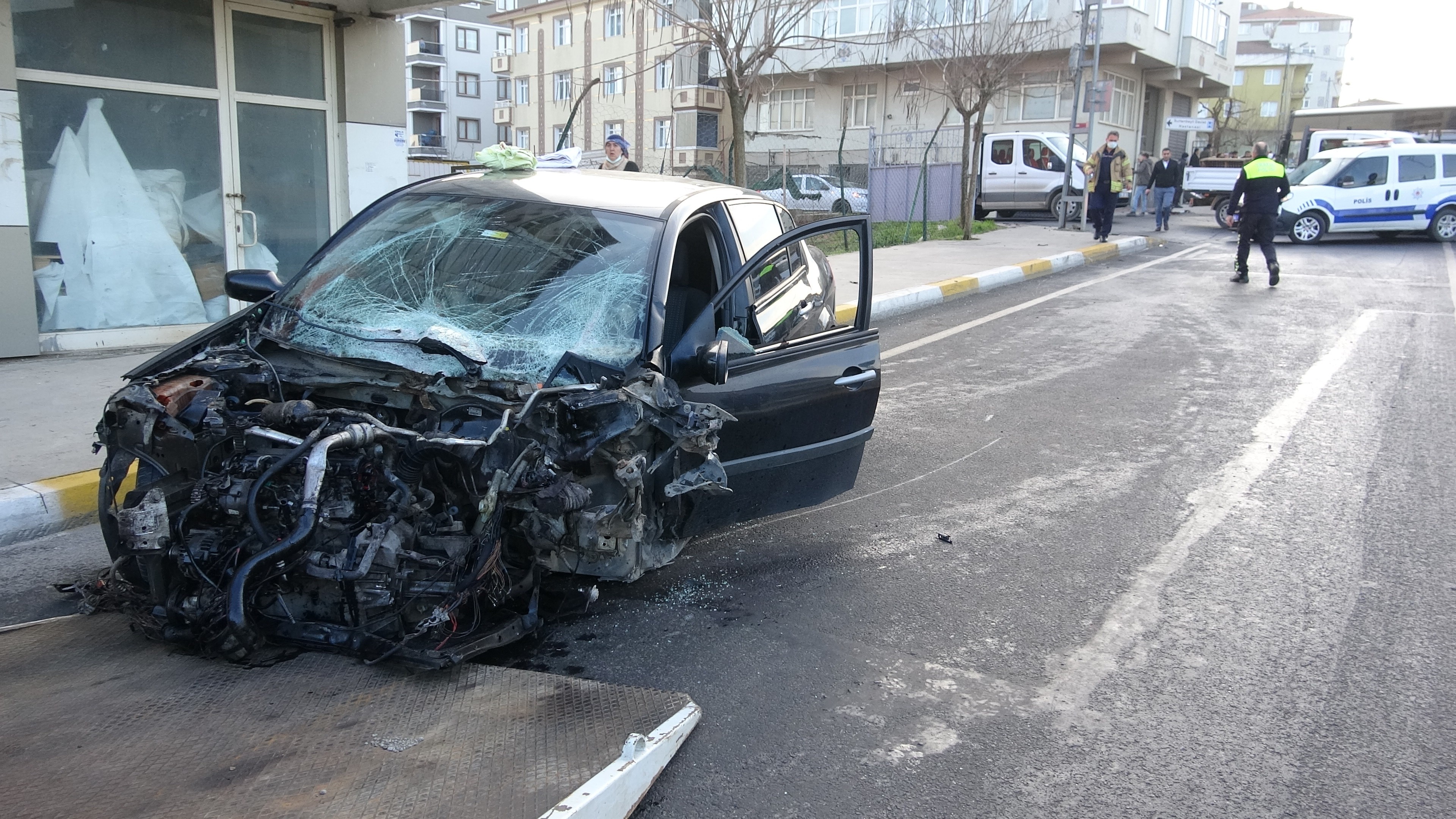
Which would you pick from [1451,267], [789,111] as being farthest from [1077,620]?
[789,111]

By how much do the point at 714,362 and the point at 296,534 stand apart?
152cm

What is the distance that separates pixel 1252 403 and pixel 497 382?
19.2 ft

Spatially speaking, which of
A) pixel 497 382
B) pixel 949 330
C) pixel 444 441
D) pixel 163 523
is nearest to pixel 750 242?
pixel 497 382

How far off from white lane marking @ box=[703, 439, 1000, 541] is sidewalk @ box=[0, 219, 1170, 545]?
3.15 metres

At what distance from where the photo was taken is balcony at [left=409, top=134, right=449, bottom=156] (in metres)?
56.9

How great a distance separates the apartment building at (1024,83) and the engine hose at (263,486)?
28379 millimetres

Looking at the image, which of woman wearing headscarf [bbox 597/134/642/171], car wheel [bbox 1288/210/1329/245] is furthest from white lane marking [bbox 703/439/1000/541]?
car wheel [bbox 1288/210/1329/245]

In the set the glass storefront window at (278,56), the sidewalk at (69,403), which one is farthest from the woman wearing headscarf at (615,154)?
the sidewalk at (69,403)

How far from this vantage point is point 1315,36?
344ft

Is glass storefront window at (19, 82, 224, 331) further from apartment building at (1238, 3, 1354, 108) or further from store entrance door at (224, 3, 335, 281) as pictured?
apartment building at (1238, 3, 1354, 108)

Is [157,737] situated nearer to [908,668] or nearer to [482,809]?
[482,809]

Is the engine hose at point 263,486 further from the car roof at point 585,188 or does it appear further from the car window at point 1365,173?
the car window at point 1365,173

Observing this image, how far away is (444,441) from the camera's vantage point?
10.1 ft

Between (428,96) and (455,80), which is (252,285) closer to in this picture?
(455,80)
